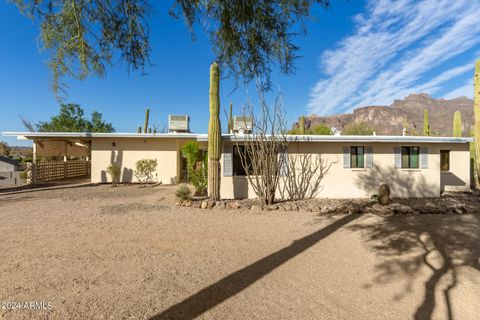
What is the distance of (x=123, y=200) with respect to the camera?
870 cm

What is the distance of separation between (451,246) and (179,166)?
1230 centimetres

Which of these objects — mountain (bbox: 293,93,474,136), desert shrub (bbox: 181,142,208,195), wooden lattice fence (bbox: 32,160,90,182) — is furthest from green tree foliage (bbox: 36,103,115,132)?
mountain (bbox: 293,93,474,136)

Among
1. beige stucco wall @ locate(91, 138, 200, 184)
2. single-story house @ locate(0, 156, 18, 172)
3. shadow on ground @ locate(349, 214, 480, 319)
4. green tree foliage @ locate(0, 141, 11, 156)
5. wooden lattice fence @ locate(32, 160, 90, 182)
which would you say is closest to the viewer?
shadow on ground @ locate(349, 214, 480, 319)

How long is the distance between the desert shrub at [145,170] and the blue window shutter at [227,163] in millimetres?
5391

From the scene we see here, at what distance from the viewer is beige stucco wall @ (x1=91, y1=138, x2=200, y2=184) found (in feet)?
42.5

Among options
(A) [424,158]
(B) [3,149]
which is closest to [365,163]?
(A) [424,158]

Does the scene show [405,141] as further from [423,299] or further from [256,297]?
[256,297]

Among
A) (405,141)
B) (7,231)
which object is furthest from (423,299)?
(405,141)

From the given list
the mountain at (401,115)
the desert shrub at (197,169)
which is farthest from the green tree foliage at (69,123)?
the mountain at (401,115)

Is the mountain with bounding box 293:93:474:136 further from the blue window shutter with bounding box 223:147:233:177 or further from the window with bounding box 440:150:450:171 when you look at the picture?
the blue window shutter with bounding box 223:147:233:177

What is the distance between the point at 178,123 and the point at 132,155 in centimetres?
337

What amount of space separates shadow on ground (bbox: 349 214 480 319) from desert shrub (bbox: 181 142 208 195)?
5.93 metres

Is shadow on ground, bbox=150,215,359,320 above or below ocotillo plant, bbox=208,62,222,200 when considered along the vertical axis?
below

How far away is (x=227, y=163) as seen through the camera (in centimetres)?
906
